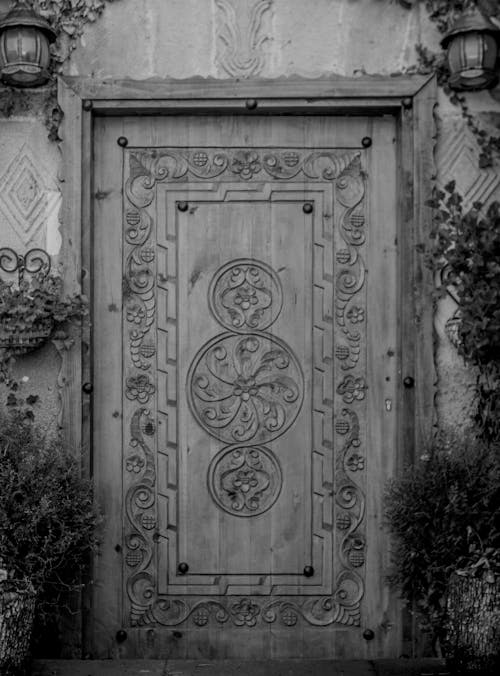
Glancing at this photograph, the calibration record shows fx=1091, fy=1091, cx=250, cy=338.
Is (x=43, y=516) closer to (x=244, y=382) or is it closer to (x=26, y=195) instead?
(x=244, y=382)

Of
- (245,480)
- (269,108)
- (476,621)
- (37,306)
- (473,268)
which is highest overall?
(269,108)

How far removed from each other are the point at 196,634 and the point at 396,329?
62.2 inches

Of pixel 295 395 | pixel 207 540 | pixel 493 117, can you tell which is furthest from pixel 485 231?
pixel 207 540

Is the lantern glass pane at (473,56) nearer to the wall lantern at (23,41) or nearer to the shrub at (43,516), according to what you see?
the wall lantern at (23,41)

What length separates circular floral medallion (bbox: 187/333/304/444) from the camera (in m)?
4.75

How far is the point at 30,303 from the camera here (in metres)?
4.52

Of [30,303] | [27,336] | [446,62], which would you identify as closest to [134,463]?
[27,336]

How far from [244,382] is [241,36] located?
1.49 metres

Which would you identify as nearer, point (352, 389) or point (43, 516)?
point (43, 516)

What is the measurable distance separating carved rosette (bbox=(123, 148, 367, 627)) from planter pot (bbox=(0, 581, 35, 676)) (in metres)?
0.70

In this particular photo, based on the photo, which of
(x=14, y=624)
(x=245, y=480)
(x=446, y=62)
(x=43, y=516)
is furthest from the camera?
(x=245, y=480)

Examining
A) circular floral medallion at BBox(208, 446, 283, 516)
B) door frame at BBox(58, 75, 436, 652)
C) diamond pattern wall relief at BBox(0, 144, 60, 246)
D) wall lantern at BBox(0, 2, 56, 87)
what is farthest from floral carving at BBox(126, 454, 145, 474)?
wall lantern at BBox(0, 2, 56, 87)

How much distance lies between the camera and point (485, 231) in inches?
169

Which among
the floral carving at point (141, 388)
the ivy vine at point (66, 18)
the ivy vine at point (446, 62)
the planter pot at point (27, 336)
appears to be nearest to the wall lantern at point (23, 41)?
the ivy vine at point (66, 18)
